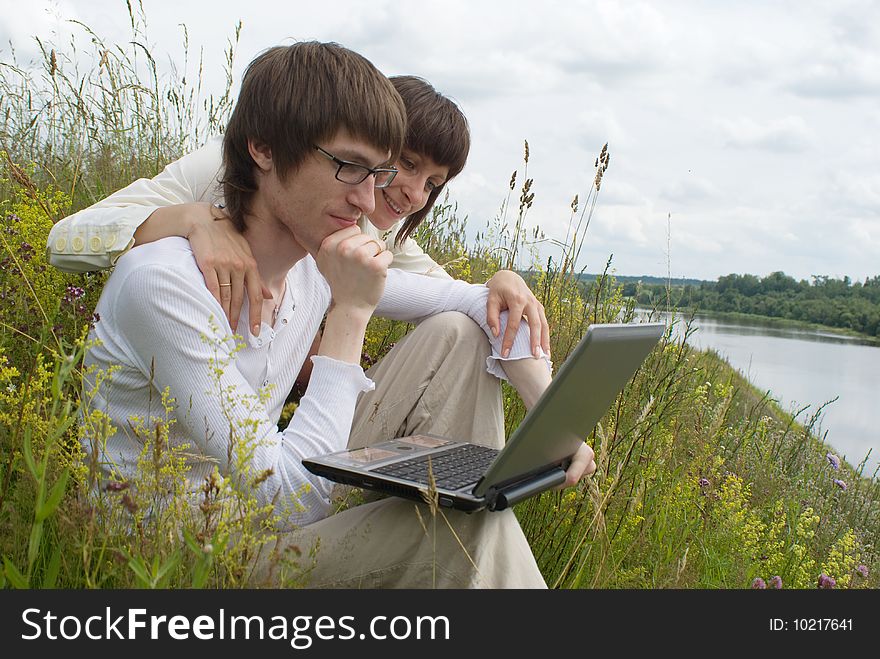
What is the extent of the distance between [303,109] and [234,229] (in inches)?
14.5

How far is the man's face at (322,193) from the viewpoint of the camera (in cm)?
205

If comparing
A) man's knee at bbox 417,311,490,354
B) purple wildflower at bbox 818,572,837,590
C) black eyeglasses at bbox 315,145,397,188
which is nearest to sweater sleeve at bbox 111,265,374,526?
black eyeglasses at bbox 315,145,397,188

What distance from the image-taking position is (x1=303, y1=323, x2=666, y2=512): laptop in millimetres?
1576

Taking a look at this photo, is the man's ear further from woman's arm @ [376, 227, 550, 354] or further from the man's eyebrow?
woman's arm @ [376, 227, 550, 354]

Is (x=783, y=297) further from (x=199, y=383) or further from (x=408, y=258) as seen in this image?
(x=199, y=383)

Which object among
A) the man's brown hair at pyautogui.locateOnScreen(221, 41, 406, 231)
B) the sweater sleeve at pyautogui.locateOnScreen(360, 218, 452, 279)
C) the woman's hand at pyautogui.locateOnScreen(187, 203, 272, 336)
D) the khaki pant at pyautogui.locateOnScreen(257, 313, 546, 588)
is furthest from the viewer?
the sweater sleeve at pyautogui.locateOnScreen(360, 218, 452, 279)

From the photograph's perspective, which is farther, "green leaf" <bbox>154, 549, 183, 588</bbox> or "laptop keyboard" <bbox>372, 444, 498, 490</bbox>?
"laptop keyboard" <bbox>372, 444, 498, 490</bbox>

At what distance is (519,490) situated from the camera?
1725 mm

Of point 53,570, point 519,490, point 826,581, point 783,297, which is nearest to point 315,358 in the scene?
point 519,490
